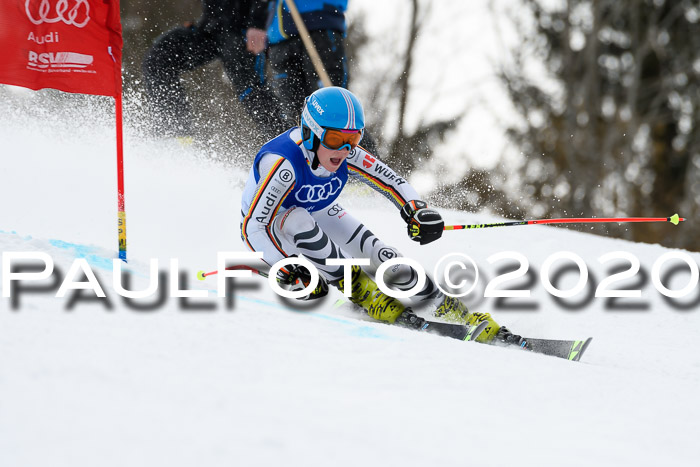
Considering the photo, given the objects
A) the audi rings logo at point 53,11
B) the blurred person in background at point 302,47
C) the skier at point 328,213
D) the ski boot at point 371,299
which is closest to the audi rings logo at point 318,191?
the skier at point 328,213

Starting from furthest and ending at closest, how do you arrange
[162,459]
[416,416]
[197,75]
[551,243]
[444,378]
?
1. [197,75]
2. [551,243]
3. [444,378]
4. [416,416]
5. [162,459]

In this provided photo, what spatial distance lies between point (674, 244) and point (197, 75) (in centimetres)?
1123

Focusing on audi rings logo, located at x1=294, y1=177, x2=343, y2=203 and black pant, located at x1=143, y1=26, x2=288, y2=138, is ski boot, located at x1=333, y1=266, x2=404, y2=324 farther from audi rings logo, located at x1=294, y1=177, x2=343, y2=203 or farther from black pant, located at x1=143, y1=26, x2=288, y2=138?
black pant, located at x1=143, y1=26, x2=288, y2=138

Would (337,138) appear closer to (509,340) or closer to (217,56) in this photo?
(509,340)

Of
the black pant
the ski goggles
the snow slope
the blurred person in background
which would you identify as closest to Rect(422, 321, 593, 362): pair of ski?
the snow slope

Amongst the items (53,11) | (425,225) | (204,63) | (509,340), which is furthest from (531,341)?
(204,63)

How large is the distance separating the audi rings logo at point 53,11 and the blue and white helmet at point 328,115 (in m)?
1.29

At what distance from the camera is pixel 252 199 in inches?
154

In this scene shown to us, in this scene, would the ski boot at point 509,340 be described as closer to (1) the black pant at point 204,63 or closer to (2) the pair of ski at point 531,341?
(2) the pair of ski at point 531,341

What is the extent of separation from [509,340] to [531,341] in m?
0.11

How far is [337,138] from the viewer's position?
379 cm

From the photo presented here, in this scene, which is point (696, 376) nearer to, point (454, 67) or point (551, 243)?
point (551, 243)

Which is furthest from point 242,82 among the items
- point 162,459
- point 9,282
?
point 162,459

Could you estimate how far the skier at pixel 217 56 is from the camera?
21.4 ft
